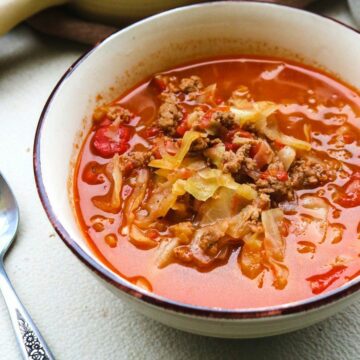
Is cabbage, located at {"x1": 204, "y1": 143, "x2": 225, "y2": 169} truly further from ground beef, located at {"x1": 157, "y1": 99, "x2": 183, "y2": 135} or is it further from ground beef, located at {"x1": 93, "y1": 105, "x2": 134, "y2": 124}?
ground beef, located at {"x1": 93, "y1": 105, "x2": 134, "y2": 124}

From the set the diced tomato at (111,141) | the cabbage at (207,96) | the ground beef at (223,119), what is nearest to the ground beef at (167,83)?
the cabbage at (207,96)

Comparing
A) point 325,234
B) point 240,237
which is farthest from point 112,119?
point 325,234

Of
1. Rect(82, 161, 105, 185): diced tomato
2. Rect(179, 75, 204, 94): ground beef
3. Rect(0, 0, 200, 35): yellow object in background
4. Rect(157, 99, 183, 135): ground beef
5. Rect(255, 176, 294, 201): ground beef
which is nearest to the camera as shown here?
Rect(255, 176, 294, 201): ground beef

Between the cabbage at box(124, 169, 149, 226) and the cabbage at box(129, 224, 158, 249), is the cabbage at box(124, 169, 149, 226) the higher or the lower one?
the higher one

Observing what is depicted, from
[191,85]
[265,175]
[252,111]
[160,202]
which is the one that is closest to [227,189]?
[265,175]

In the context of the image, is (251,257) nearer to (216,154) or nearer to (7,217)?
(216,154)

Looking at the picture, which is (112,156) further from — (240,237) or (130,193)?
(240,237)

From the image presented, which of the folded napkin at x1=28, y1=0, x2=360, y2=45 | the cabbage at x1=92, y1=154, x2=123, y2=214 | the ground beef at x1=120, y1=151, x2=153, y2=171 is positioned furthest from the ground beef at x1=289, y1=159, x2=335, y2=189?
the folded napkin at x1=28, y1=0, x2=360, y2=45
